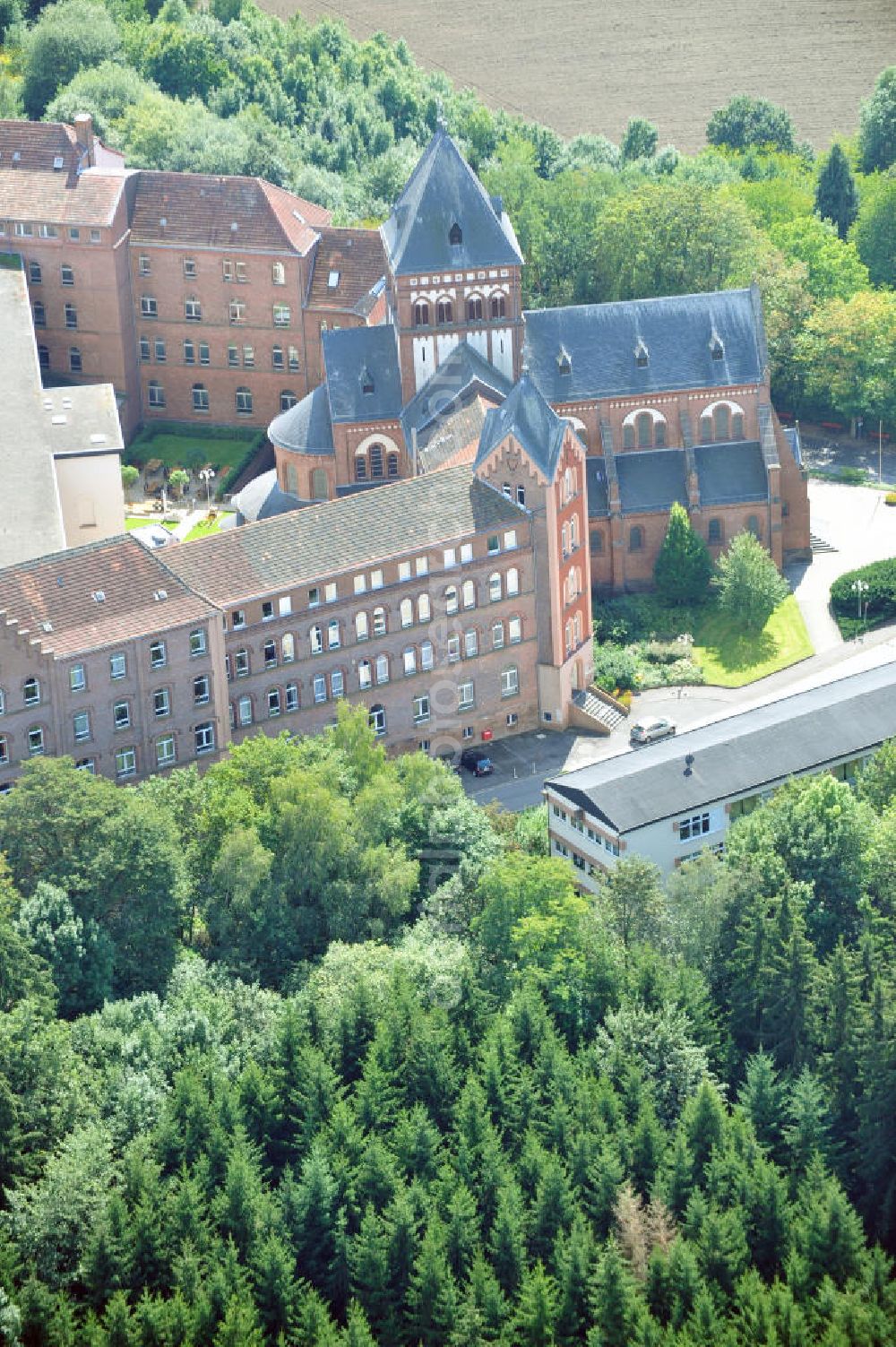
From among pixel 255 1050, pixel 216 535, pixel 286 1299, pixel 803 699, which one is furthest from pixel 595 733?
pixel 286 1299

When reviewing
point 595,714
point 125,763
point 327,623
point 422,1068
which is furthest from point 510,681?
point 422,1068

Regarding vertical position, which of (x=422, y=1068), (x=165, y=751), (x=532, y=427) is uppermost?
(x=532, y=427)

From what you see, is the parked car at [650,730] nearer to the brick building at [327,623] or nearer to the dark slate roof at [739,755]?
the brick building at [327,623]

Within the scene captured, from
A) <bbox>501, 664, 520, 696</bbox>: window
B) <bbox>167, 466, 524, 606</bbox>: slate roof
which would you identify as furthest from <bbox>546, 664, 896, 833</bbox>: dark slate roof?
<bbox>167, 466, 524, 606</bbox>: slate roof

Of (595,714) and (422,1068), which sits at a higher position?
(595,714)

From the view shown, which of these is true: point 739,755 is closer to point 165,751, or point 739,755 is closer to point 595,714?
point 595,714

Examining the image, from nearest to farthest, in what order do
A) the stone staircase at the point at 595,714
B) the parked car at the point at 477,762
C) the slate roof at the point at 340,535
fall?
the slate roof at the point at 340,535
the parked car at the point at 477,762
the stone staircase at the point at 595,714

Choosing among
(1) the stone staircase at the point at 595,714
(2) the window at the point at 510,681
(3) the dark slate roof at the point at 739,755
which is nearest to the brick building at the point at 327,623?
(2) the window at the point at 510,681

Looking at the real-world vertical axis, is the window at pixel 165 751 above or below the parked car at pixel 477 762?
above

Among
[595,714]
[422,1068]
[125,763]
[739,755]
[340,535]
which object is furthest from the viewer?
[595,714]
